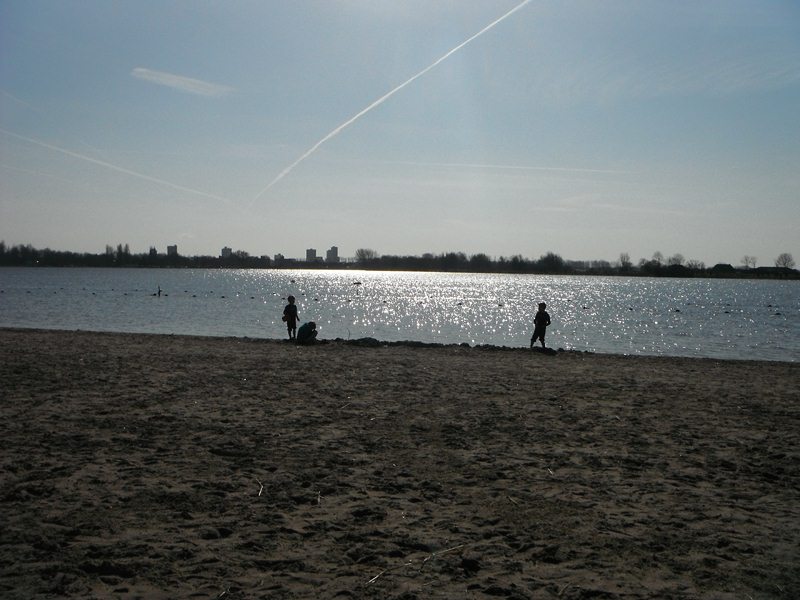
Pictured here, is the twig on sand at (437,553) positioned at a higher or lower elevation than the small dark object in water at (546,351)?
higher

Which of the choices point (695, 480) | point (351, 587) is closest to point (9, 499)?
point (351, 587)

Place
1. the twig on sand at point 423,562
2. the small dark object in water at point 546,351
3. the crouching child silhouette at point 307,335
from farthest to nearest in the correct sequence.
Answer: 1. the crouching child silhouette at point 307,335
2. the small dark object in water at point 546,351
3. the twig on sand at point 423,562

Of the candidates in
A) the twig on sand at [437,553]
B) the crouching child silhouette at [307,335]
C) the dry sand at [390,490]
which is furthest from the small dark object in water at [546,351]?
the twig on sand at [437,553]

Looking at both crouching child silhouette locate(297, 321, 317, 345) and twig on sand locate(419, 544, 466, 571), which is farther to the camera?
crouching child silhouette locate(297, 321, 317, 345)

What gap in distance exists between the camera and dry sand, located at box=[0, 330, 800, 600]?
192 inches

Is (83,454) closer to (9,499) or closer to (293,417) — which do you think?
(9,499)

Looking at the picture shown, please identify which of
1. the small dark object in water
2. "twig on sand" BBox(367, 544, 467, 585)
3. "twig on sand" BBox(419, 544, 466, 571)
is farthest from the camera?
the small dark object in water

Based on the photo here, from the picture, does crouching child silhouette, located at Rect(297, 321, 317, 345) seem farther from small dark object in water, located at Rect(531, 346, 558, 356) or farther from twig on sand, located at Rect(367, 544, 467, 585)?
twig on sand, located at Rect(367, 544, 467, 585)

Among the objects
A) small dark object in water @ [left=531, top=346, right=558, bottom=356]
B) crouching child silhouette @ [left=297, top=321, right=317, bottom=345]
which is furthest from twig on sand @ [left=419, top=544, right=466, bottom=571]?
crouching child silhouette @ [left=297, top=321, right=317, bottom=345]

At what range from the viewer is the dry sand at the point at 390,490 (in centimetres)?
489

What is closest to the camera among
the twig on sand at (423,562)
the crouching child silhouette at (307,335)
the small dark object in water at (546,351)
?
the twig on sand at (423,562)

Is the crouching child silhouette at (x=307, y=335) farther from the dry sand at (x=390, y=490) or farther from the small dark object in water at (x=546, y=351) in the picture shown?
the dry sand at (x=390, y=490)

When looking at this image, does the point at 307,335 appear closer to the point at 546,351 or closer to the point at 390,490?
the point at 546,351

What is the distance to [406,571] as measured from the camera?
4984 millimetres
